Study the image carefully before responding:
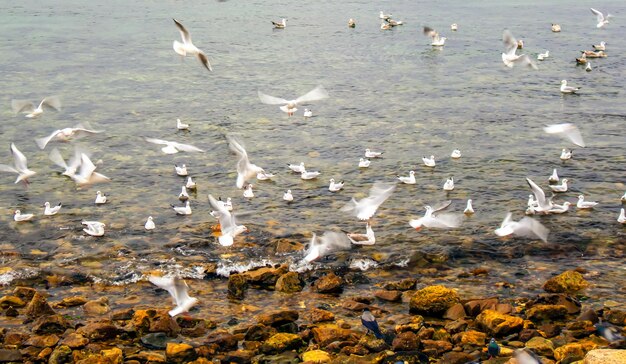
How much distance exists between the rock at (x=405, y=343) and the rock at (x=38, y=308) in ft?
16.3

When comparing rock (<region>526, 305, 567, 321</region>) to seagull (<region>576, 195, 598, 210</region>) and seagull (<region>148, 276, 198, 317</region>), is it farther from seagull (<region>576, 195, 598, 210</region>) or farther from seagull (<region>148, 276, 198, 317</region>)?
seagull (<region>576, 195, 598, 210</region>)

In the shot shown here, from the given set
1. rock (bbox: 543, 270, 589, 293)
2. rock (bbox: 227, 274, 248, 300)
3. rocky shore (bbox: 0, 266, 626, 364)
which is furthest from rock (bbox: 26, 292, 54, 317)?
rock (bbox: 543, 270, 589, 293)

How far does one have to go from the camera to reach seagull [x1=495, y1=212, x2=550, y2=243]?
1545 centimetres

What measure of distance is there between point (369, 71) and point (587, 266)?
1725 cm

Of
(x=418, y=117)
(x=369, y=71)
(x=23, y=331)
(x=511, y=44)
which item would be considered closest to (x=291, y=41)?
(x=369, y=71)

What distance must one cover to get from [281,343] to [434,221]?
5.74m

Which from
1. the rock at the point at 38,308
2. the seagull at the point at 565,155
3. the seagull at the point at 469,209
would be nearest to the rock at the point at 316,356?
the rock at the point at 38,308

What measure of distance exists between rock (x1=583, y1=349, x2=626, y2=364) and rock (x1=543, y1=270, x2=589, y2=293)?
11.3ft

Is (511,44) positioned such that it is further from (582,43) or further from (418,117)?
(582,43)

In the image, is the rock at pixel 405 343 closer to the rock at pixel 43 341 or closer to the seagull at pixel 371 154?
Answer: the rock at pixel 43 341

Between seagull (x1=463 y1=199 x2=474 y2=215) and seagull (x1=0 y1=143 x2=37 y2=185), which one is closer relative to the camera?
seagull (x1=463 y1=199 x2=474 y2=215)

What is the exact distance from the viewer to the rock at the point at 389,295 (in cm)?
1291

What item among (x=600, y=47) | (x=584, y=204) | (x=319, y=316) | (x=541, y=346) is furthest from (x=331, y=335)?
(x=600, y=47)

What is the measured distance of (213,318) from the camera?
12.4m
